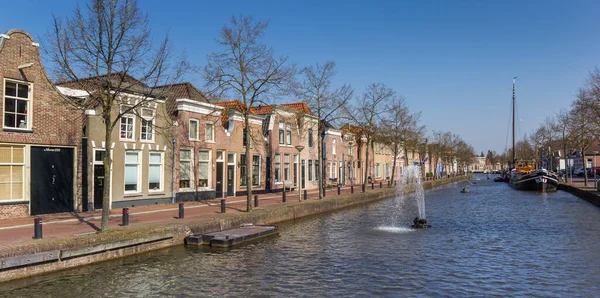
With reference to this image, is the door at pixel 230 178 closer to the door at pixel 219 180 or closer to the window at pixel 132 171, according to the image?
the door at pixel 219 180

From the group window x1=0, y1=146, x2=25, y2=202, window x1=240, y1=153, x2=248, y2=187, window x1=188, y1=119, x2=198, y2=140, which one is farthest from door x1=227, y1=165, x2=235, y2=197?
window x1=0, y1=146, x2=25, y2=202

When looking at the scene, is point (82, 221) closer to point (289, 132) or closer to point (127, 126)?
point (127, 126)

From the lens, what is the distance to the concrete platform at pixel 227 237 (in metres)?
15.3

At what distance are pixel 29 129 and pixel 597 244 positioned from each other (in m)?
21.8

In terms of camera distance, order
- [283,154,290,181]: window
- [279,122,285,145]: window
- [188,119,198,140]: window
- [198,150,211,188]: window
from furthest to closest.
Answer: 1. [283,154,290,181]: window
2. [279,122,285,145]: window
3. [198,150,211,188]: window
4. [188,119,198,140]: window

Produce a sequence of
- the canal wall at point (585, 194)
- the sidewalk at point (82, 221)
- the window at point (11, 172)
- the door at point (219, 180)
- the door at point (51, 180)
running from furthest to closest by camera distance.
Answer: the canal wall at point (585, 194), the door at point (219, 180), the door at point (51, 180), the window at point (11, 172), the sidewalk at point (82, 221)

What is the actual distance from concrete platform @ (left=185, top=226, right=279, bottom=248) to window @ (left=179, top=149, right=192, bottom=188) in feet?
31.6

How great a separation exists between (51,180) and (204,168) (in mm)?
10261

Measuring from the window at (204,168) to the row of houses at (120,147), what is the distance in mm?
65

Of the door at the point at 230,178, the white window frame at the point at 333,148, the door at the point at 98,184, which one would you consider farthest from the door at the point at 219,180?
the white window frame at the point at 333,148

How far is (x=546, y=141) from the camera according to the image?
2259 inches

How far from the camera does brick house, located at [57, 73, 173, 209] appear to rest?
20.4 metres

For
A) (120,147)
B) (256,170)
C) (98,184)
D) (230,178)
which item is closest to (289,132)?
(256,170)

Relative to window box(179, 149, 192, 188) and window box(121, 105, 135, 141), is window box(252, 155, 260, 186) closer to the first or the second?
window box(179, 149, 192, 188)
